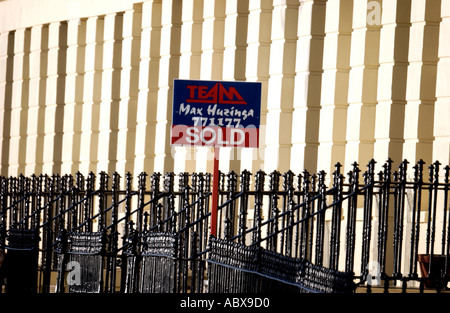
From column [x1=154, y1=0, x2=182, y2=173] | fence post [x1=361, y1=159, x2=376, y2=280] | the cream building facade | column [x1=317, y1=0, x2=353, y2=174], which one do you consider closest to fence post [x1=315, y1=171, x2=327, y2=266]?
fence post [x1=361, y1=159, x2=376, y2=280]

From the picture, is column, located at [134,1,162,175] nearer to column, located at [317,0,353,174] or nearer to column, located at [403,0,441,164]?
column, located at [317,0,353,174]

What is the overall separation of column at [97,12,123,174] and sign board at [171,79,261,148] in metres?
14.5

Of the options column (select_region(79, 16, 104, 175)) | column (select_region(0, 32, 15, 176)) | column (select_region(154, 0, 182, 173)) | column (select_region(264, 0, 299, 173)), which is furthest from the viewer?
column (select_region(0, 32, 15, 176))

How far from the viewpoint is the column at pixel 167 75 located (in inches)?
958

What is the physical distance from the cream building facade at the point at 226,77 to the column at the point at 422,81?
0.07 feet

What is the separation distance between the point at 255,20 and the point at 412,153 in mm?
5176

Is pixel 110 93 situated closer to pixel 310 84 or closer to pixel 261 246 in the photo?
pixel 310 84

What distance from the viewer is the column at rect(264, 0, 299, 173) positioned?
2068 centimetres

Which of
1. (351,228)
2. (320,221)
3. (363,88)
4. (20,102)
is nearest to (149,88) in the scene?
(20,102)

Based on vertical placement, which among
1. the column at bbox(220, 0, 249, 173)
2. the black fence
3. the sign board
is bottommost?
the black fence

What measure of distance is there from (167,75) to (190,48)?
976 millimetres

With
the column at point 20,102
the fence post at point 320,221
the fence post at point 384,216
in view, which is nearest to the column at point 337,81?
the fence post at point 320,221
